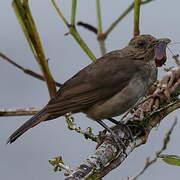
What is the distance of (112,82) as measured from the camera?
371cm

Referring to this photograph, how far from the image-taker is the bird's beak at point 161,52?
11.3 ft

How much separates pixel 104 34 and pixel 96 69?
39cm

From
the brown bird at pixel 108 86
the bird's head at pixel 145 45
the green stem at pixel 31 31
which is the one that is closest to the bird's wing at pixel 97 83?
the brown bird at pixel 108 86

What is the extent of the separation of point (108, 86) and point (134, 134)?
0.92m

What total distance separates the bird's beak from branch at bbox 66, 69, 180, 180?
235mm

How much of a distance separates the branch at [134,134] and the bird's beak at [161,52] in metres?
0.24

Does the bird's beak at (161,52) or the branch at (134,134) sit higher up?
the bird's beak at (161,52)

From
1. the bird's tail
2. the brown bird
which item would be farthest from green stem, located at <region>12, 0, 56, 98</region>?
the brown bird

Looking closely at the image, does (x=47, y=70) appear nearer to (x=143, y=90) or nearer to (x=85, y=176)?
(x=143, y=90)

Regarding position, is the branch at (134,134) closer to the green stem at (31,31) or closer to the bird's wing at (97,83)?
the bird's wing at (97,83)

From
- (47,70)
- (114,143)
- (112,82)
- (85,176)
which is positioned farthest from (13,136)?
(85,176)

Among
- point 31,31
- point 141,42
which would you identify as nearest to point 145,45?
point 141,42

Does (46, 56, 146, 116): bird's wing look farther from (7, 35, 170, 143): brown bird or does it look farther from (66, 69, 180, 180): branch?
(66, 69, 180, 180): branch

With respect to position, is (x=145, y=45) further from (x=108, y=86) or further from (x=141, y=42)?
(x=108, y=86)
